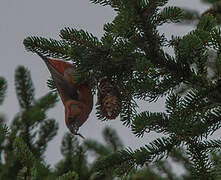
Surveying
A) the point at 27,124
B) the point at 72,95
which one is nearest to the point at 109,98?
the point at 72,95

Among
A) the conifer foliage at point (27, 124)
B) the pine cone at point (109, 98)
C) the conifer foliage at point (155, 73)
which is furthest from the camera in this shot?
the conifer foliage at point (27, 124)

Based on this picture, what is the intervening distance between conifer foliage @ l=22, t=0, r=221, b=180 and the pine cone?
0.09ft

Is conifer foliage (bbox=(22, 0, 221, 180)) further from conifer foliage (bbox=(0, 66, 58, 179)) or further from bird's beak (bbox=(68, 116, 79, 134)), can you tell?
conifer foliage (bbox=(0, 66, 58, 179))

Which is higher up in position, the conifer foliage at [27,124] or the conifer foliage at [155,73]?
the conifer foliage at [27,124]

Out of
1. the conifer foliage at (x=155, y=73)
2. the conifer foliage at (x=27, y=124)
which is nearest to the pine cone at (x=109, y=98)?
the conifer foliage at (x=155, y=73)

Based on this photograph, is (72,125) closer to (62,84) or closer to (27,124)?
(62,84)

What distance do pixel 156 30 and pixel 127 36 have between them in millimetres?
104

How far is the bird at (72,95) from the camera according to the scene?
4.63 ft

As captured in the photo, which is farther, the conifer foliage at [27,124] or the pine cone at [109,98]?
the conifer foliage at [27,124]

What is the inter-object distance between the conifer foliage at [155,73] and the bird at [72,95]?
0.27 ft

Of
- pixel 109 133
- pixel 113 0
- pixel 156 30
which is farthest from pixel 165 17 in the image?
pixel 109 133

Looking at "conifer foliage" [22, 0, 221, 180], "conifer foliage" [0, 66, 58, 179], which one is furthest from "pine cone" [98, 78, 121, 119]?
"conifer foliage" [0, 66, 58, 179]

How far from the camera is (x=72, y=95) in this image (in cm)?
144

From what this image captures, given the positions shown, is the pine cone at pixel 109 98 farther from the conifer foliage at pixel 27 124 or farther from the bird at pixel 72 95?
the conifer foliage at pixel 27 124
